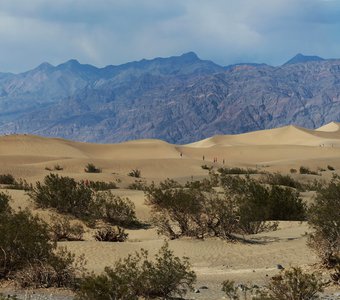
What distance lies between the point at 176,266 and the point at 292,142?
100 meters

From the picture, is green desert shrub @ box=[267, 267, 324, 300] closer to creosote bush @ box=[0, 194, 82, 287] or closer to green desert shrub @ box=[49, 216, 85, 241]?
creosote bush @ box=[0, 194, 82, 287]

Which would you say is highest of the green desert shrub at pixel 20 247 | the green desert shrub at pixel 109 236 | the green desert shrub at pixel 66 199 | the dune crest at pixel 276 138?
the dune crest at pixel 276 138

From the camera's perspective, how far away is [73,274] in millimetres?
11000

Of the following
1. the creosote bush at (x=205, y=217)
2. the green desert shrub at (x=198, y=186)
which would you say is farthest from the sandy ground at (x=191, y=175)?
the green desert shrub at (x=198, y=186)

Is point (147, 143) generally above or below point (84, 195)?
above

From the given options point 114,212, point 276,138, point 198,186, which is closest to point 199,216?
point 114,212

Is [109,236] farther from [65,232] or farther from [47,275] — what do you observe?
[47,275]

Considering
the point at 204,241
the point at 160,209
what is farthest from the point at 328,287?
the point at 160,209

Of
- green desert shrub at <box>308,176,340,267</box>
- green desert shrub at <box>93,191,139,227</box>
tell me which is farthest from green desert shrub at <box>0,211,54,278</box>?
green desert shrub at <box>93,191,139,227</box>

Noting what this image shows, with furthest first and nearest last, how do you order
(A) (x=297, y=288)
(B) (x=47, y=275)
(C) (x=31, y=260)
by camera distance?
(C) (x=31, y=260)
(B) (x=47, y=275)
(A) (x=297, y=288)

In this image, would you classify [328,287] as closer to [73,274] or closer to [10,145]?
[73,274]

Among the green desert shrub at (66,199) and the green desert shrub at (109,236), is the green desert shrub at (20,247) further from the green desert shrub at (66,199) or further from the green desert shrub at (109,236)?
the green desert shrub at (66,199)

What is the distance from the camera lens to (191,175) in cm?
4828

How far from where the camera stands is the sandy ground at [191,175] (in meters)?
13.8
